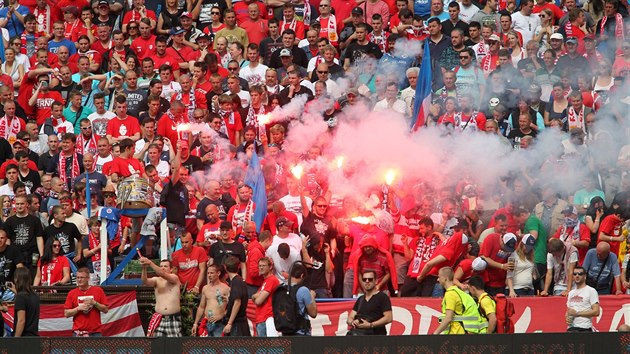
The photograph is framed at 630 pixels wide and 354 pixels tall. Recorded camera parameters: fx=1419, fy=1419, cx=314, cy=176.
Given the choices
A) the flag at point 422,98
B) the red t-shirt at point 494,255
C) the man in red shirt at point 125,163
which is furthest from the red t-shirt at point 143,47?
the red t-shirt at point 494,255

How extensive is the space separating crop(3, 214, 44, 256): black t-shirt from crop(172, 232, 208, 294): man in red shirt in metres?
2.32

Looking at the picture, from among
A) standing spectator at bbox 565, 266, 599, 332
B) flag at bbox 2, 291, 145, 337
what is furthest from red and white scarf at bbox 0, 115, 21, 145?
standing spectator at bbox 565, 266, 599, 332

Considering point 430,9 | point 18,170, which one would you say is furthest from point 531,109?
point 18,170

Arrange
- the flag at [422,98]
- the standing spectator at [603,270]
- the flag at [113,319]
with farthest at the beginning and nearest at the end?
the flag at [422,98]
the flag at [113,319]
the standing spectator at [603,270]

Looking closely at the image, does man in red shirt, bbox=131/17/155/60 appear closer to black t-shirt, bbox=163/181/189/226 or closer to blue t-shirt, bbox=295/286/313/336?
black t-shirt, bbox=163/181/189/226

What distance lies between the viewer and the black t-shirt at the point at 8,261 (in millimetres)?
19578

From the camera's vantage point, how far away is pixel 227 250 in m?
18.7

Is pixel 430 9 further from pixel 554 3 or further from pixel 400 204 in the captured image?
pixel 400 204

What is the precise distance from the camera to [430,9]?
24.8 metres

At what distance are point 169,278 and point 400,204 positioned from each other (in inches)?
141

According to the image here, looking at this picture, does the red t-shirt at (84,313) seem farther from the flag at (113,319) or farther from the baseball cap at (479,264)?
the baseball cap at (479,264)

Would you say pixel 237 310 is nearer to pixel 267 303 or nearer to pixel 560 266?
pixel 267 303

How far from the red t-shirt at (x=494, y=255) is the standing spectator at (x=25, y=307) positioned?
5.74 meters

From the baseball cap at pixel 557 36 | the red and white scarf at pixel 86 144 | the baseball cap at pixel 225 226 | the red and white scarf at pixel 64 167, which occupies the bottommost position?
the baseball cap at pixel 225 226
